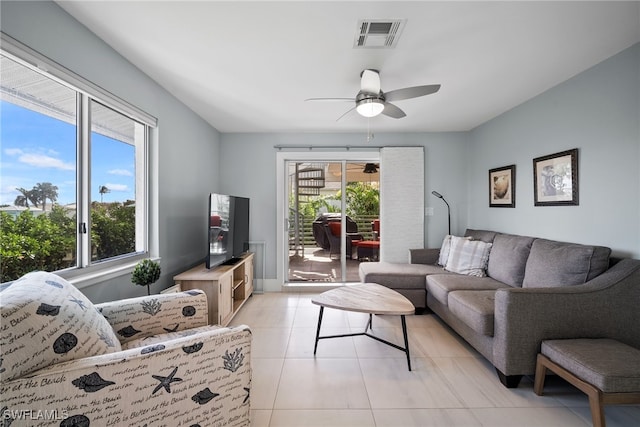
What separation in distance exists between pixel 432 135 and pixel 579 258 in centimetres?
263

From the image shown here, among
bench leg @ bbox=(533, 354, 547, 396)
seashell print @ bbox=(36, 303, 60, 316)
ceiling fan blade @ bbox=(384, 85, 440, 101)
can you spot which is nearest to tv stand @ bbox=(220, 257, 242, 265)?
seashell print @ bbox=(36, 303, 60, 316)

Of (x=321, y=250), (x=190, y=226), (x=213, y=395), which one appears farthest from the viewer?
(x=321, y=250)

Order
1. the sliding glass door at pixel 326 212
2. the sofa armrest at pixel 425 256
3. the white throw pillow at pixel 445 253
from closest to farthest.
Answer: the white throw pillow at pixel 445 253
the sofa armrest at pixel 425 256
the sliding glass door at pixel 326 212

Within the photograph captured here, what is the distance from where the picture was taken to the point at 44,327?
3.46ft

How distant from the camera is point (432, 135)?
165 inches

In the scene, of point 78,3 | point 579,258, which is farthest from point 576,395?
point 78,3

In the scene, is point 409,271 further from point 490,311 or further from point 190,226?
point 190,226

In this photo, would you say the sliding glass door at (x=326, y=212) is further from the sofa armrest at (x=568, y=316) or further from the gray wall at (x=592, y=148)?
the sofa armrest at (x=568, y=316)

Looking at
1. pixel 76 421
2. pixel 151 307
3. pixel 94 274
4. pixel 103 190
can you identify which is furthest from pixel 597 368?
pixel 103 190

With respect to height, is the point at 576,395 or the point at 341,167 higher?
the point at 341,167

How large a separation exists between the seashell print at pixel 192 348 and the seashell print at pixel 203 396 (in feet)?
0.60

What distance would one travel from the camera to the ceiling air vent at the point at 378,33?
1684 millimetres

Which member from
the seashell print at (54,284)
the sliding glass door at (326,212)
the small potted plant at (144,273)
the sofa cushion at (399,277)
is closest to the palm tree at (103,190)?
the small potted plant at (144,273)

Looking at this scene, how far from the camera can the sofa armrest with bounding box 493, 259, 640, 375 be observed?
6.06ft
